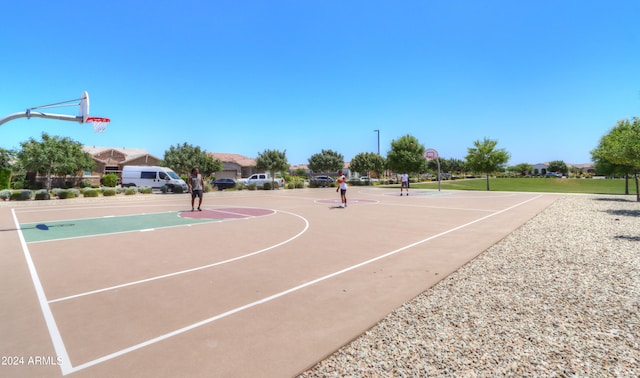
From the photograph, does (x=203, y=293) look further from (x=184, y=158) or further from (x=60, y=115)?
(x=184, y=158)

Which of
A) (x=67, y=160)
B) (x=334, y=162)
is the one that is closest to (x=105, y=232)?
(x=67, y=160)

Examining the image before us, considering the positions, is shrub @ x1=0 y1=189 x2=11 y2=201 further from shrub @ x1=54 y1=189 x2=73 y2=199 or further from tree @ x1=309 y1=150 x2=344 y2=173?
tree @ x1=309 y1=150 x2=344 y2=173

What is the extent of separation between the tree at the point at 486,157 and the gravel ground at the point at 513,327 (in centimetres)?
3389

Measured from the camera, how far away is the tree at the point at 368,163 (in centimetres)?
6275

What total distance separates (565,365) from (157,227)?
10.7 m

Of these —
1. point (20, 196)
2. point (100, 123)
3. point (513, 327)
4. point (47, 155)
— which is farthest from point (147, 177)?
point (513, 327)

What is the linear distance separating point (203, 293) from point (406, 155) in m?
39.6

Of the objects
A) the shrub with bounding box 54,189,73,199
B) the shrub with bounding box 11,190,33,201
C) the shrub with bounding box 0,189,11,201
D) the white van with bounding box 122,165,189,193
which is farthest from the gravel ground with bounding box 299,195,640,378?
the white van with bounding box 122,165,189,193

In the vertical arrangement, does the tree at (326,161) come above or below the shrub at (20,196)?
above

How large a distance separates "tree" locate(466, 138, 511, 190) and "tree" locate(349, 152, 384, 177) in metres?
23.9

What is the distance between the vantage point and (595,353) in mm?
3025

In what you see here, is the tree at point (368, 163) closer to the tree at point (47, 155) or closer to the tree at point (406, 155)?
the tree at point (406, 155)

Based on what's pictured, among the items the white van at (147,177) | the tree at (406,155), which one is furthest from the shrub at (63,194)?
the tree at (406,155)

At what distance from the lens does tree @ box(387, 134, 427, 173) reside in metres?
41.7
